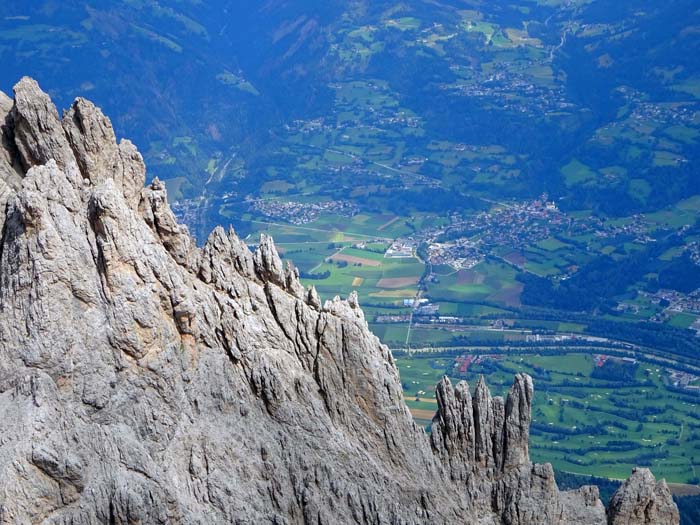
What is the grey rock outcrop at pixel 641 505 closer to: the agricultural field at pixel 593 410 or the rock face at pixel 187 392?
the rock face at pixel 187 392

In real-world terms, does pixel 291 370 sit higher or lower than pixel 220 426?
higher

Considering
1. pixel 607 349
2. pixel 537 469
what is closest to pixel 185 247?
pixel 537 469

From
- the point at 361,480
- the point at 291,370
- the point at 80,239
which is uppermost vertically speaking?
the point at 80,239

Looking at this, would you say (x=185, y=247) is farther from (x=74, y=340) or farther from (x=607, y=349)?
(x=607, y=349)

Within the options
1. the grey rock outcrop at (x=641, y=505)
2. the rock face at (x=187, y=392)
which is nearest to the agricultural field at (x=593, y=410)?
the grey rock outcrop at (x=641, y=505)

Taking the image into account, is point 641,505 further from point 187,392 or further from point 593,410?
point 593,410

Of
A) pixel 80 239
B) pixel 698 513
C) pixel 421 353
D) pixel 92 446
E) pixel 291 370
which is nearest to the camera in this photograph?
pixel 92 446

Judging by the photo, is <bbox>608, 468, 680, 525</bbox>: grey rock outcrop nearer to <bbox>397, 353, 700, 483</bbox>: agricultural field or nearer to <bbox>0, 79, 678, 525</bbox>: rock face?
<bbox>0, 79, 678, 525</bbox>: rock face

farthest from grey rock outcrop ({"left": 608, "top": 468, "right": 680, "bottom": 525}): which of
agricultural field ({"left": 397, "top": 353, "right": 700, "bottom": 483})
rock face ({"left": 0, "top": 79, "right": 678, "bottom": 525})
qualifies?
agricultural field ({"left": 397, "top": 353, "right": 700, "bottom": 483})
